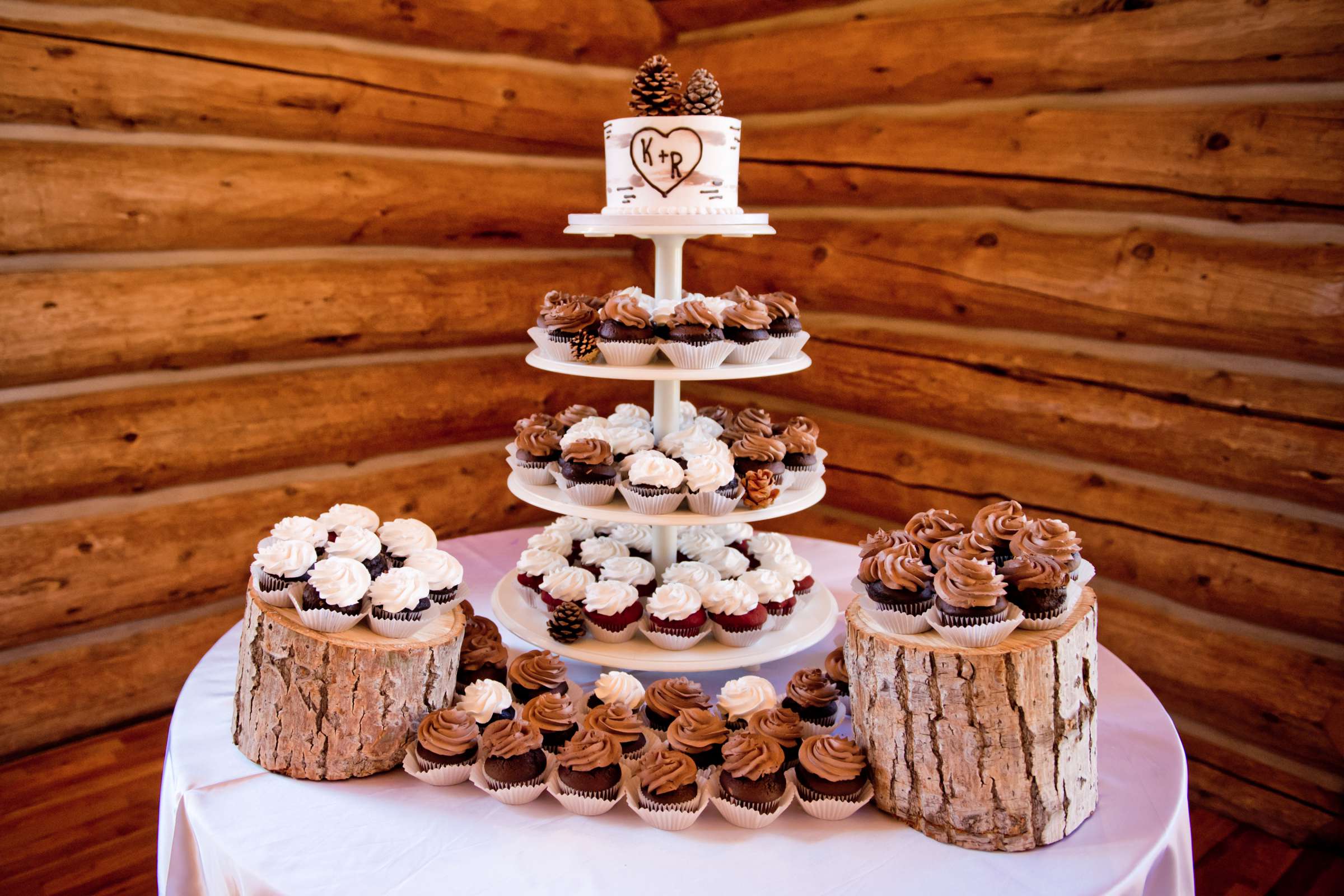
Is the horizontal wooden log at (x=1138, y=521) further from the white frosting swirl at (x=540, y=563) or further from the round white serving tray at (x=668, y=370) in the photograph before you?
the white frosting swirl at (x=540, y=563)

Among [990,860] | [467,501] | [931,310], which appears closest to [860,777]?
[990,860]

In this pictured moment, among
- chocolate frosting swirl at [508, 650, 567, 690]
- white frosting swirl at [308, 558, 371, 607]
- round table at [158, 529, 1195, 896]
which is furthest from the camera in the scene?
chocolate frosting swirl at [508, 650, 567, 690]

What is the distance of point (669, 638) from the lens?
6.64 ft

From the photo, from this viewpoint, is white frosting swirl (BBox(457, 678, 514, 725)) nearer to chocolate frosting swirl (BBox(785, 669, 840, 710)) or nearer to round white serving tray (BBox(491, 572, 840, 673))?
round white serving tray (BBox(491, 572, 840, 673))

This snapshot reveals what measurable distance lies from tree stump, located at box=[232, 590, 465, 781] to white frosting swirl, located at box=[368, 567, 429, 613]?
0.06m

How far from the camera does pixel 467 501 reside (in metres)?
3.84

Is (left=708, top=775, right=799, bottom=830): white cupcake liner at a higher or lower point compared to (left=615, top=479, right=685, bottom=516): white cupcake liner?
lower

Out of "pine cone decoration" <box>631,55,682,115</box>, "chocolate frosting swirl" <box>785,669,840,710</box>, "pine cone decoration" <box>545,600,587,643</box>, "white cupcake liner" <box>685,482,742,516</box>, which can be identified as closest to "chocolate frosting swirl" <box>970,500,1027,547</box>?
"chocolate frosting swirl" <box>785,669,840,710</box>

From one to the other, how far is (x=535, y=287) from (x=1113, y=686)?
8.54 ft

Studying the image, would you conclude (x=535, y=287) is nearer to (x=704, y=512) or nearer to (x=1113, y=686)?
(x=704, y=512)

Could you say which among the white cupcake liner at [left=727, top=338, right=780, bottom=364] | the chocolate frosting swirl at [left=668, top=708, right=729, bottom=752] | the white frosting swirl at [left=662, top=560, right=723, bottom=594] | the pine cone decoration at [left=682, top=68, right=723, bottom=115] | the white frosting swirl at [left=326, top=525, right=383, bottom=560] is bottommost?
the chocolate frosting swirl at [left=668, top=708, right=729, bottom=752]

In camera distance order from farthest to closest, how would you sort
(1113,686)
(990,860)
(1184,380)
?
(1184,380)
(1113,686)
(990,860)

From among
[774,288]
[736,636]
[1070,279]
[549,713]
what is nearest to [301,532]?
[549,713]

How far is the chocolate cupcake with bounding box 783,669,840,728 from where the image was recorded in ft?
5.87
